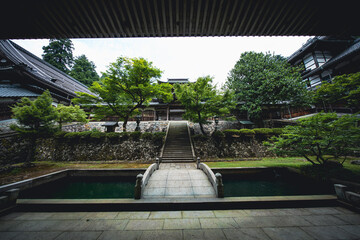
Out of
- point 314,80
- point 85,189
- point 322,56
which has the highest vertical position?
point 322,56

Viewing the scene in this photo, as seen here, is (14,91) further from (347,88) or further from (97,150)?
(347,88)

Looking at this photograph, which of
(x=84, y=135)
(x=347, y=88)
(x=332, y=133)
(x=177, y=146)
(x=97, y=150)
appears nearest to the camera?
(x=332, y=133)

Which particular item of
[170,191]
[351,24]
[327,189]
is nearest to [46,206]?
[170,191]

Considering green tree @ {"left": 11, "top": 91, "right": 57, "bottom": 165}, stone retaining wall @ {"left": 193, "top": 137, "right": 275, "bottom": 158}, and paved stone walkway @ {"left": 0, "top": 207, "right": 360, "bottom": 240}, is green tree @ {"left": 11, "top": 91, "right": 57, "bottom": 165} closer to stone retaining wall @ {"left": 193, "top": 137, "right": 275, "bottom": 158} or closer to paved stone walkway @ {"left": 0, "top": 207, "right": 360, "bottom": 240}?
paved stone walkway @ {"left": 0, "top": 207, "right": 360, "bottom": 240}

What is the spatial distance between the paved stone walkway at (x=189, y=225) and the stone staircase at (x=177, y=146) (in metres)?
6.73

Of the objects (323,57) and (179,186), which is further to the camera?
(323,57)

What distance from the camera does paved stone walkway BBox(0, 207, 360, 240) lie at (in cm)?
276

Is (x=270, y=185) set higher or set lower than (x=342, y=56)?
lower

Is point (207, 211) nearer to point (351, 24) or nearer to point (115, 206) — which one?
point (115, 206)

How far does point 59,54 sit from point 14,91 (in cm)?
2749

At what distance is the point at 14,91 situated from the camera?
11.8m

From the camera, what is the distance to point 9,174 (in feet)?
24.2

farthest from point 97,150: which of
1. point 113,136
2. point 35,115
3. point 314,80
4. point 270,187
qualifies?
point 314,80

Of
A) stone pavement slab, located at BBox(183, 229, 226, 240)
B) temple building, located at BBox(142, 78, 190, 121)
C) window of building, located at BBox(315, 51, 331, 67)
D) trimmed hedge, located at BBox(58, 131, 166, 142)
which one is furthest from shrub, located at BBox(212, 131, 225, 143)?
window of building, located at BBox(315, 51, 331, 67)
